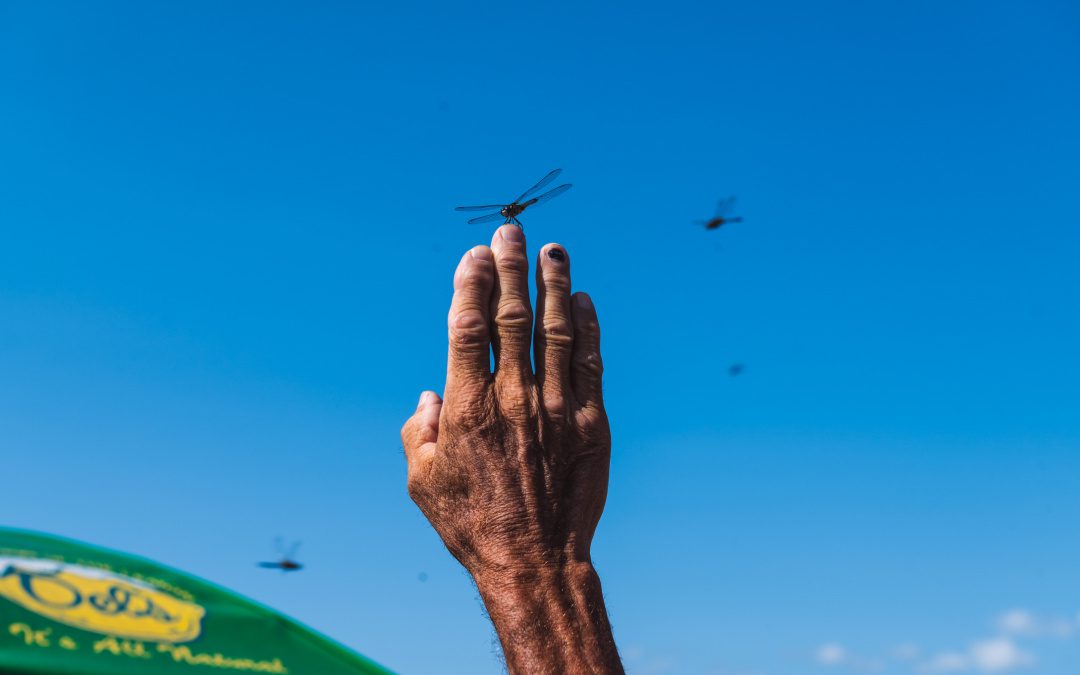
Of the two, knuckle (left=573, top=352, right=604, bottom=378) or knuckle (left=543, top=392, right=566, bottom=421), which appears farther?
knuckle (left=573, top=352, right=604, bottom=378)

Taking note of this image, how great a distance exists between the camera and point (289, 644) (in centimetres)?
277

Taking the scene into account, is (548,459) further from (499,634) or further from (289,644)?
(289,644)

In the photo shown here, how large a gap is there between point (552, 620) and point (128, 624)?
244cm

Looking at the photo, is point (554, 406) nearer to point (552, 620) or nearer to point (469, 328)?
point (469, 328)

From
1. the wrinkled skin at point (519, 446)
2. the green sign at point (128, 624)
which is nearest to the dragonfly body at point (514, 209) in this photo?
the wrinkled skin at point (519, 446)

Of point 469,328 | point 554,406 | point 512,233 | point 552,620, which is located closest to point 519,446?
point 554,406

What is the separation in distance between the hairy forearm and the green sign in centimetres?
153

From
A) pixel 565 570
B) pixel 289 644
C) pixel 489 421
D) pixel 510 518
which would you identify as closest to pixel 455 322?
pixel 489 421

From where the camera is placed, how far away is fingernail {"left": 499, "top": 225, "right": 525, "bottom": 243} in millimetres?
5324

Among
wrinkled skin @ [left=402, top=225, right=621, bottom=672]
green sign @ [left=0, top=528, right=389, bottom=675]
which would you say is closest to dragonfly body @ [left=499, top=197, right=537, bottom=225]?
wrinkled skin @ [left=402, top=225, right=621, bottom=672]

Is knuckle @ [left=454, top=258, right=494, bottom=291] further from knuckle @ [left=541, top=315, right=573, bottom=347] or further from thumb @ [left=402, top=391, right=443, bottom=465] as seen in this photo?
thumb @ [left=402, top=391, right=443, bottom=465]

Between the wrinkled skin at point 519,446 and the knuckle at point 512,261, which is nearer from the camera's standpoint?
the wrinkled skin at point 519,446

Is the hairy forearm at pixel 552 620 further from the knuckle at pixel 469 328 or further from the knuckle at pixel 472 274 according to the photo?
the knuckle at pixel 472 274

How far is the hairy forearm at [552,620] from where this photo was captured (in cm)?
432
